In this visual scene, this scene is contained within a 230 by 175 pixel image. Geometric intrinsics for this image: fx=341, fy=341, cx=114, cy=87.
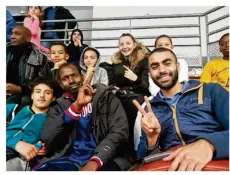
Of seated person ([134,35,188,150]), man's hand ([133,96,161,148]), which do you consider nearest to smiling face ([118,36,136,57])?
seated person ([134,35,188,150])

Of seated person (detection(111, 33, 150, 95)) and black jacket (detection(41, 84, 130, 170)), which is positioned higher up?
seated person (detection(111, 33, 150, 95))

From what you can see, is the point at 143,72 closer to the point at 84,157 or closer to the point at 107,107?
the point at 107,107

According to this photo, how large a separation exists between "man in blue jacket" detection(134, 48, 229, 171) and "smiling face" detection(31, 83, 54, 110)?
0.49m

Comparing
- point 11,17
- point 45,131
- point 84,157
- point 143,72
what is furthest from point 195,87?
point 11,17

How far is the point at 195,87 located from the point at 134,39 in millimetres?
496

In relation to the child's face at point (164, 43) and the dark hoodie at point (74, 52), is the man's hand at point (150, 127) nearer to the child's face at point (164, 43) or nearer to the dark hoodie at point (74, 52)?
the child's face at point (164, 43)

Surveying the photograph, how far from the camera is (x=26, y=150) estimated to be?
5.07 ft

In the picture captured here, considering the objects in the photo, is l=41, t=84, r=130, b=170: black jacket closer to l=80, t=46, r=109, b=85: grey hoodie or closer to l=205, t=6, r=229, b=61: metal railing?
l=80, t=46, r=109, b=85: grey hoodie

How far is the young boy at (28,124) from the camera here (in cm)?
155

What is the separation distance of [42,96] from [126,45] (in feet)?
1.69

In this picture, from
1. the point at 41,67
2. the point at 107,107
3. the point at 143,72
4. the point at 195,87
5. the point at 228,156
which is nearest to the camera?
the point at 228,156

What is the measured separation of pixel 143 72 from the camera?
1.73 meters

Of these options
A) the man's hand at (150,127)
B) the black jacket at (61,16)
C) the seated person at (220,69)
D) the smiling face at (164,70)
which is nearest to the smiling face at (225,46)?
the seated person at (220,69)

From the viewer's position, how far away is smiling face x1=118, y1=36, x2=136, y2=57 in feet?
5.95
